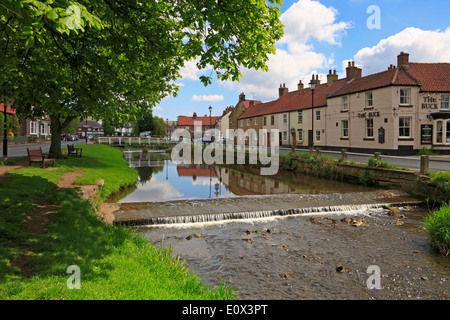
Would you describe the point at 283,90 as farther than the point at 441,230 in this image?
Yes

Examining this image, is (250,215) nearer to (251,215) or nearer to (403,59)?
(251,215)

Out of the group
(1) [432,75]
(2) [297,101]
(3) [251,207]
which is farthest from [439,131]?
(3) [251,207]

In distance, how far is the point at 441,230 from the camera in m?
8.41

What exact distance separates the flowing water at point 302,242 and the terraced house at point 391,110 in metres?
14.9

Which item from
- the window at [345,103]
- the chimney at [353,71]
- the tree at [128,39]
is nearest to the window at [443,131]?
the window at [345,103]

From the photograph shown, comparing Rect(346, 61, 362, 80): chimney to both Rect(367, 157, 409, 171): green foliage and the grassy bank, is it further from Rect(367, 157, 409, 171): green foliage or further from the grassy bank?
the grassy bank

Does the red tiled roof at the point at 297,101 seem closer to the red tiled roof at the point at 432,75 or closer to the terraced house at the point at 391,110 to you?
the terraced house at the point at 391,110

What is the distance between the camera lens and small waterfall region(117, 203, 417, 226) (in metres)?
10.8

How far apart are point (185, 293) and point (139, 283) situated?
0.80m

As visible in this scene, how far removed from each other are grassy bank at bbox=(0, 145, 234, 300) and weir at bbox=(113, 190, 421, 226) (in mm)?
2488

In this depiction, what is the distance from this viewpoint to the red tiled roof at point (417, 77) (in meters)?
27.9

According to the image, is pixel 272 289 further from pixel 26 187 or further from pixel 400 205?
pixel 400 205

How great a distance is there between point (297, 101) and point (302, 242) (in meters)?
39.7

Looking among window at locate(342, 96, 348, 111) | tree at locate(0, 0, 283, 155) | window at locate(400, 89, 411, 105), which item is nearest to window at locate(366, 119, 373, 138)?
window at locate(400, 89, 411, 105)
